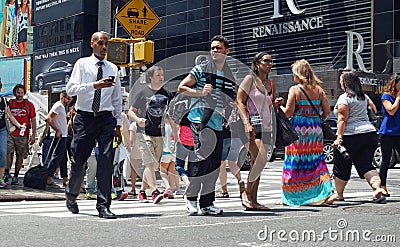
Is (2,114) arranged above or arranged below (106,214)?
above

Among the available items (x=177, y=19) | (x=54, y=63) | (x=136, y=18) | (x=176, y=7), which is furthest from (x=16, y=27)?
(x=136, y=18)

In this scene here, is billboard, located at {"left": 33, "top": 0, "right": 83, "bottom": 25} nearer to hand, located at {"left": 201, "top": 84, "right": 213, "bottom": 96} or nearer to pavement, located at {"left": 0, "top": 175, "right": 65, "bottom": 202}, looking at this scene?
pavement, located at {"left": 0, "top": 175, "right": 65, "bottom": 202}

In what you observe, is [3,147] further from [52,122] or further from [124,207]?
[124,207]

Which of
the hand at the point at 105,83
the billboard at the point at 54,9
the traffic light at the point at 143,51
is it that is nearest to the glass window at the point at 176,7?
the billboard at the point at 54,9

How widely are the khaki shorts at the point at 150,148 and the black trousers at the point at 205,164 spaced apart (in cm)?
216

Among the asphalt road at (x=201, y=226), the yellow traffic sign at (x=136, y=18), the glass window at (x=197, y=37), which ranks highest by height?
the glass window at (x=197, y=37)

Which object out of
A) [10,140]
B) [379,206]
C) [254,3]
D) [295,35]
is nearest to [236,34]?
[254,3]

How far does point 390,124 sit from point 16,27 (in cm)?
7878

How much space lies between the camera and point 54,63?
74.1 m

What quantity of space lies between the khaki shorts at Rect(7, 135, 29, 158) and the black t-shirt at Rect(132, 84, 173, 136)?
11.8 ft

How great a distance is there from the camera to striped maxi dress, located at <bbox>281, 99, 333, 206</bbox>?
8.60 m

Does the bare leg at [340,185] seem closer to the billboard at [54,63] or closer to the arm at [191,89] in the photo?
the arm at [191,89]

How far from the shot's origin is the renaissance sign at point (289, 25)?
126ft

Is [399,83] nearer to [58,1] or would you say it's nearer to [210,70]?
[210,70]
